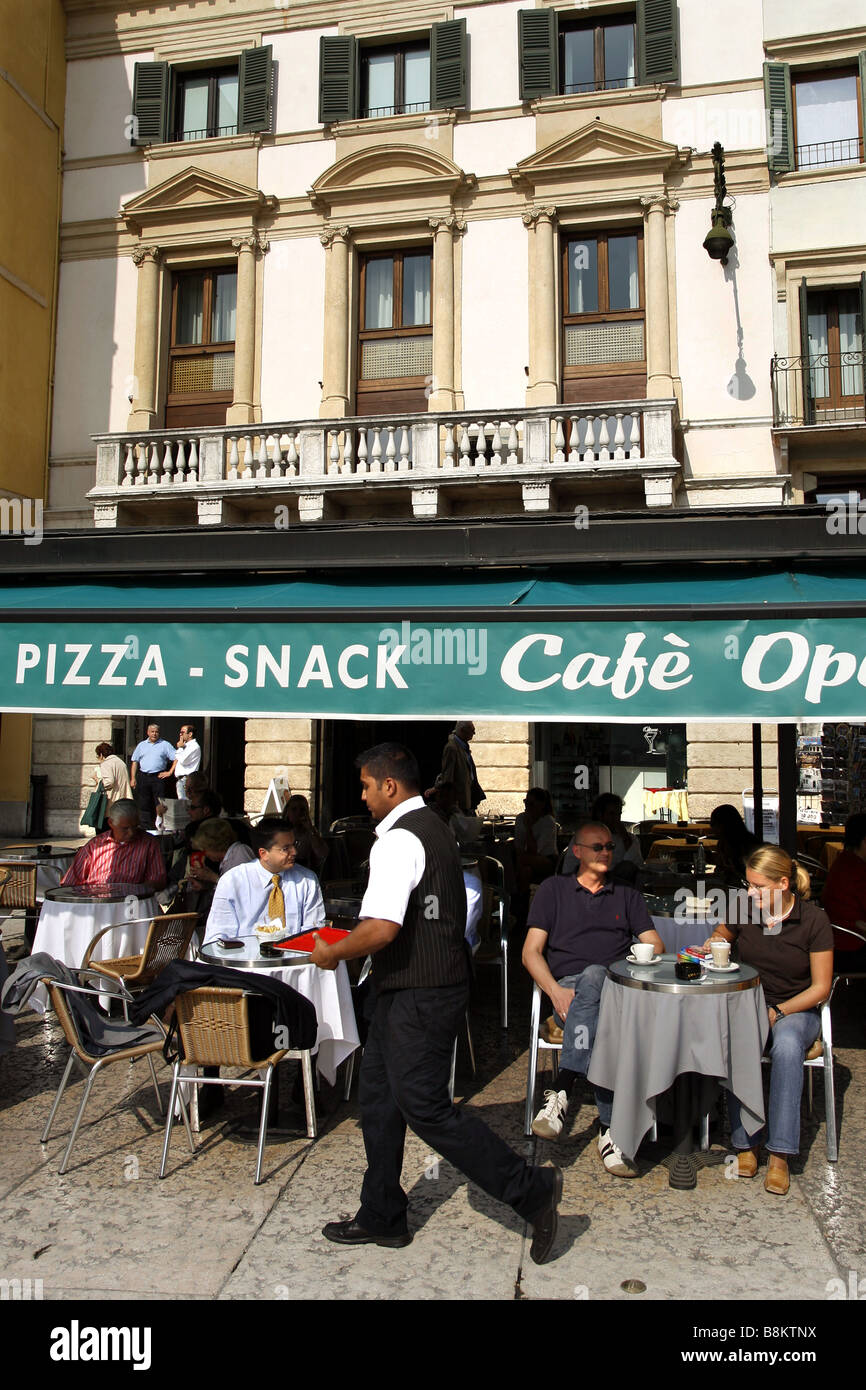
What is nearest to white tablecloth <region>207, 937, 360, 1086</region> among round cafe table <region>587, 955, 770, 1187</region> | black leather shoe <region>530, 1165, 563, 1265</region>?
round cafe table <region>587, 955, 770, 1187</region>

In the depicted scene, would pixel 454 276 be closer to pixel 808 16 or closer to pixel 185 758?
pixel 808 16

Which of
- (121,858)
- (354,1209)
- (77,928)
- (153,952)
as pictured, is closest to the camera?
(354,1209)

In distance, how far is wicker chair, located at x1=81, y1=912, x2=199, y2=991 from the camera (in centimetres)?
589

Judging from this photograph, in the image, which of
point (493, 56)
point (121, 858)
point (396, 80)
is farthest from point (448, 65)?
point (121, 858)

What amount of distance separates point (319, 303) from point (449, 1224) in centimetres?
1652

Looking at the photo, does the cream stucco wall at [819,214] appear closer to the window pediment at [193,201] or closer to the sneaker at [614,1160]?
the window pediment at [193,201]

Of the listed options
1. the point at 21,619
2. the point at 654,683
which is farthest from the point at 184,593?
the point at 654,683

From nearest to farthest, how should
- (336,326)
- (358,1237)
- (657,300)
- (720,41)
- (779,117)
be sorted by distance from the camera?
1. (358,1237)
2. (779,117)
3. (657,300)
4. (720,41)
5. (336,326)

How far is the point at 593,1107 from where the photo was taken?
5301 millimetres

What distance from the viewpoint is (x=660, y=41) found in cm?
1630

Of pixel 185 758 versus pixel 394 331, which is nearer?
pixel 185 758

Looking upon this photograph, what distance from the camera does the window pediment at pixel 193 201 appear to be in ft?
58.2

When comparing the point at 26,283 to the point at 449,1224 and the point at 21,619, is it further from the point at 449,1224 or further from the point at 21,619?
the point at 449,1224

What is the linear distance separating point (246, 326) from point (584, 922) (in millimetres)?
15370
